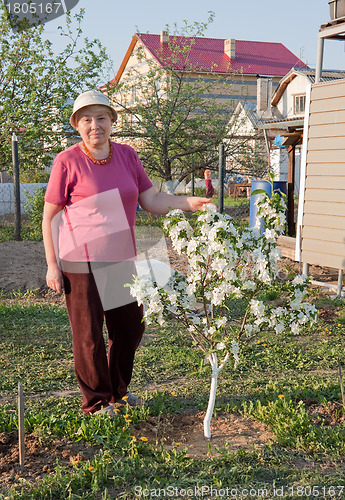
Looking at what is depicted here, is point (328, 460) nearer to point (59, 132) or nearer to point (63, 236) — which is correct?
point (63, 236)

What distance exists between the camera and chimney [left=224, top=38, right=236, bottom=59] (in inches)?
1747

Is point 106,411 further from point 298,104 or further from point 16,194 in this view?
point 298,104

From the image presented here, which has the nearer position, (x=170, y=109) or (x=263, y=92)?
(x=170, y=109)

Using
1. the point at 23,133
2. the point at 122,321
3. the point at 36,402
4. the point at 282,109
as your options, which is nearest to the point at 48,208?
the point at 122,321

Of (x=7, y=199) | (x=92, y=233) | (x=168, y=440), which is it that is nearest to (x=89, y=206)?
(x=92, y=233)

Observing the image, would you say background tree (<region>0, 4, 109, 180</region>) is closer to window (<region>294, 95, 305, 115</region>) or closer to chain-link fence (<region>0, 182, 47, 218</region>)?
chain-link fence (<region>0, 182, 47, 218</region>)

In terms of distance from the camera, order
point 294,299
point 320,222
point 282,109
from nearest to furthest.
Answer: point 294,299
point 320,222
point 282,109

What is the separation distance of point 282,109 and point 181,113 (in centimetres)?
2252

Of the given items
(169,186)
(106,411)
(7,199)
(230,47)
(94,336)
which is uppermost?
(230,47)

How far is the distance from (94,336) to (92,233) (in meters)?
0.61

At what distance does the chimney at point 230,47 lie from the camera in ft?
146

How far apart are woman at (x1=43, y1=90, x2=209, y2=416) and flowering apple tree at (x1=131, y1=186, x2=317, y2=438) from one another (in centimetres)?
29

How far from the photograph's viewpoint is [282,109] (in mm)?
34344

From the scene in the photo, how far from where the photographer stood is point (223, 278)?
3.16 meters
